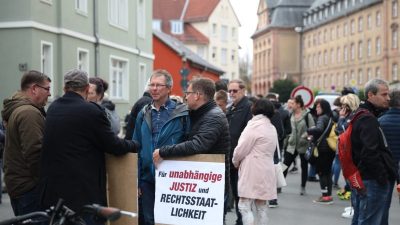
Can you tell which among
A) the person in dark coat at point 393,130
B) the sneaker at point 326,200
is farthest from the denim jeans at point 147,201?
the sneaker at point 326,200

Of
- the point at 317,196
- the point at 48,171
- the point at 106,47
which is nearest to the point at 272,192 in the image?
the point at 48,171

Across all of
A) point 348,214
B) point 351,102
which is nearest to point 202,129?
point 351,102

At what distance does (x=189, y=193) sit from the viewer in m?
5.48

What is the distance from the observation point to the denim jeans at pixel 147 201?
5824mm

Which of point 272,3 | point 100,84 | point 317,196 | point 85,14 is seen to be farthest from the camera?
point 272,3

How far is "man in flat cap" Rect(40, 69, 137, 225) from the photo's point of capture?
484 centimetres

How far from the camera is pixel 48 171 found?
16.1 feet

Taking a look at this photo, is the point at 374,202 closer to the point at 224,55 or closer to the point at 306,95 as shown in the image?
the point at 306,95

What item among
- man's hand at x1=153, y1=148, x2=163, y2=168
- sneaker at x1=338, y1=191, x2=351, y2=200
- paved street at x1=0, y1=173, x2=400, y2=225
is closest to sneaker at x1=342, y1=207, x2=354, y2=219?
paved street at x1=0, y1=173, x2=400, y2=225

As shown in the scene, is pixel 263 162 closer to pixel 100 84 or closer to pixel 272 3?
pixel 100 84

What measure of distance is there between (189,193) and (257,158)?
7.55ft

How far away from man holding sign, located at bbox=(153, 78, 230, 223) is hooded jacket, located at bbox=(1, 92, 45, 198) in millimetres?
1081

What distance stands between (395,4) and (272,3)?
4427 centimetres

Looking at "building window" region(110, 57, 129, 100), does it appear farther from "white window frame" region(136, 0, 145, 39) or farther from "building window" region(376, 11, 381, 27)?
"building window" region(376, 11, 381, 27)
